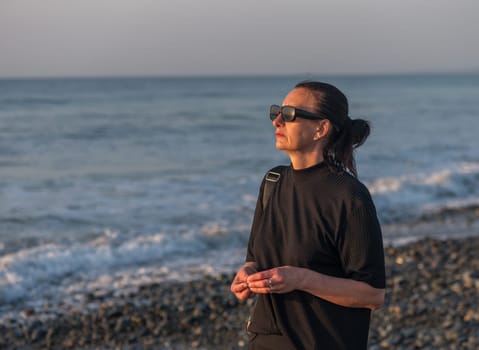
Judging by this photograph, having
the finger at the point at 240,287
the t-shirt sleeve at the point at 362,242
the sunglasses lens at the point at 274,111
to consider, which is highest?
the sunglasses lens at the point at 274,111

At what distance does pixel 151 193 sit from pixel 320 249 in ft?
54.2

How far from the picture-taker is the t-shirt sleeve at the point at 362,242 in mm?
2705

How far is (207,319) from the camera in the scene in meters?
8.59

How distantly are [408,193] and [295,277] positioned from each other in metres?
16.6

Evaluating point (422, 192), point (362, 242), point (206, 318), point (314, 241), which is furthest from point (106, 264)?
point (422, 192)

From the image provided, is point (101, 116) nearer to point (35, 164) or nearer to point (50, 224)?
point (35, 164)

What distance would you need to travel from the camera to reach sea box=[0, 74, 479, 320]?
11648 mm

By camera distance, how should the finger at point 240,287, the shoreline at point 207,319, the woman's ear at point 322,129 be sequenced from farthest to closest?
the shoreline at point 207,319 < the woman's ear at point 322,129 < the finger at point 240,287

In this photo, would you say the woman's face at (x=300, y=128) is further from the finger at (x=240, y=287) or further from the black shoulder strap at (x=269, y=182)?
the finger at (x=240, y=287)

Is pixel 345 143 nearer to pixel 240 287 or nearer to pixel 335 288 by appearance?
pixel 335 288

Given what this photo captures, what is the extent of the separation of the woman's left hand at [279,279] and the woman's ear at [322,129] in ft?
1.87

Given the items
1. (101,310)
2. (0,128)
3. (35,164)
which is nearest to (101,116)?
(0,128)

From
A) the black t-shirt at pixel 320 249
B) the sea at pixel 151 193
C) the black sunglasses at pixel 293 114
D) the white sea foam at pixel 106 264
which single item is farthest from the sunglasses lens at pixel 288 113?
the white sea foam at pixel 106 264

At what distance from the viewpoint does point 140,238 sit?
45.2 ft
